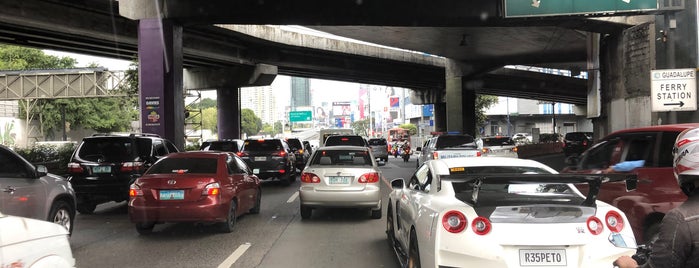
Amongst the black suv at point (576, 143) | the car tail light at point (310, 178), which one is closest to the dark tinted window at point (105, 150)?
the car tail light at point (310, 178)

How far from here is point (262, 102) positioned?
137250 mm

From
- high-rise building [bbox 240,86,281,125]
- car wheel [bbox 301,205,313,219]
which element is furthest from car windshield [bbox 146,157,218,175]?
high-rise building [bbox 240,86,281,125]

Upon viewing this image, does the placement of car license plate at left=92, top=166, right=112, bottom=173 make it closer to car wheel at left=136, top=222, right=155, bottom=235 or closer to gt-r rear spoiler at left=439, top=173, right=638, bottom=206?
car wheel at left=136, top=222, right=155, bottom=235

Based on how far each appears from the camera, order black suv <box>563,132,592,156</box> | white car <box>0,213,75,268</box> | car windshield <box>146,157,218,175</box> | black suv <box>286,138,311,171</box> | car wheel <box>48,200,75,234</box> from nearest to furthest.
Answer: white car <box>0,213,75,268</box> < car wheel <box>48,200,75,234</box> < car windshield <box>146,157,218,175</box> < black suv <box>286,138,311,171</box> < black suv <box>563,132,592,156</box>

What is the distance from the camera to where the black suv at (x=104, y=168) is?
422 inches

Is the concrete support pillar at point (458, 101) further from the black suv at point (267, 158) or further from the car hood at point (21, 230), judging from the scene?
the car hood at point (21, 230)

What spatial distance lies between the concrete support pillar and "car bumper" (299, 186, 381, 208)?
28087 mm

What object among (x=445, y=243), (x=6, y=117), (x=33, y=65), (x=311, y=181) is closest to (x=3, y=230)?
(x=445, y=243)

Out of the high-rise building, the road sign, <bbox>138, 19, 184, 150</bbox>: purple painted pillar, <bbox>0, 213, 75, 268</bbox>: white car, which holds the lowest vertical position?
<bbox>0, 213, 75, 268</bbox>: white car

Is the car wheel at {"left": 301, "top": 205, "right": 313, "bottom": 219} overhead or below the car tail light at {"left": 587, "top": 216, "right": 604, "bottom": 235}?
below

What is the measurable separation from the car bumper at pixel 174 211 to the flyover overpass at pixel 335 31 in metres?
10.1

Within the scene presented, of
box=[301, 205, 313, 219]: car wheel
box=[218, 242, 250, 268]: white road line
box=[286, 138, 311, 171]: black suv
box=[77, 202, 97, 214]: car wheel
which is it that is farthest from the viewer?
box=[286, 138, 311, 171]: black suv

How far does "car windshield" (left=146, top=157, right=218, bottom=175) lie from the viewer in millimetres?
8680

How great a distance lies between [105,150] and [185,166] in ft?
10.8
